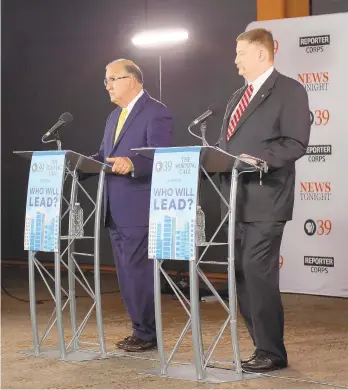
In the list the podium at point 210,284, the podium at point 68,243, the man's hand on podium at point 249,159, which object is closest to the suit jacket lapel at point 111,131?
the podium at point 68,243

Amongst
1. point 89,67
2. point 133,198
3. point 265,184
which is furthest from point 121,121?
point 89,67

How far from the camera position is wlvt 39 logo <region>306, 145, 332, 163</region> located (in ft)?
23.1

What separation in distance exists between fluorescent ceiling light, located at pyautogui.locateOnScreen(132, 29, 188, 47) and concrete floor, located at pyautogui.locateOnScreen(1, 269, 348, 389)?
249 centimetres

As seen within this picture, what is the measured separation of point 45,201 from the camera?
4.84m

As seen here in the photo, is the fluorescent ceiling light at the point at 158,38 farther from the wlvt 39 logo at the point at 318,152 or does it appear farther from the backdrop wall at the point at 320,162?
the wlvt 39 logo at the point at 318,152

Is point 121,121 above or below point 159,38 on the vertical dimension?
below

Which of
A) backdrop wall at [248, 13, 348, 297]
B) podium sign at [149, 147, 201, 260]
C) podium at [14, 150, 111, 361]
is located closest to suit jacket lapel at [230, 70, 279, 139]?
podium sign at [149, 147, 201, 260]

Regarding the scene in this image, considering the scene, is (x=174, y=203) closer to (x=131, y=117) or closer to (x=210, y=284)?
(x=210, y=284)

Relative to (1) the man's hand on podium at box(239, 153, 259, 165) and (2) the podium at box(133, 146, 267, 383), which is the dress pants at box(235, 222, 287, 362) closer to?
(2) the podium at box(133, 146, 267, 383)

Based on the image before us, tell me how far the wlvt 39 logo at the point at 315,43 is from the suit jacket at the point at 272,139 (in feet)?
9.13

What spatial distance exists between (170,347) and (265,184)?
1.42 meters

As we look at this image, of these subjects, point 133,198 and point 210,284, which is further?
point 133,198

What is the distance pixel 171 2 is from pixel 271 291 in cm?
523

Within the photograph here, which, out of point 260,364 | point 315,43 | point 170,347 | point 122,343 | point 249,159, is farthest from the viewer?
point 315,43
